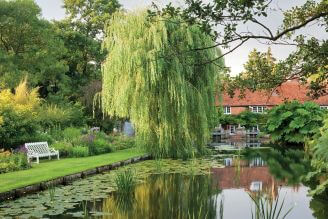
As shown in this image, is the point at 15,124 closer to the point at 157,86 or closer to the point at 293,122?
the point at 157,86

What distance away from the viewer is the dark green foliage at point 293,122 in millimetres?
34625

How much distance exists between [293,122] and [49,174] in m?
23.7

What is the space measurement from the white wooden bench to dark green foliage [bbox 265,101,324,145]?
19.6m

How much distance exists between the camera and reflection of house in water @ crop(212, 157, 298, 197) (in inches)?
584

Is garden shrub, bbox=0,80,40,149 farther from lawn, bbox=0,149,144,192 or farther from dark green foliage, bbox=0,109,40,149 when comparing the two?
lawn, bbox=0,149,144,192

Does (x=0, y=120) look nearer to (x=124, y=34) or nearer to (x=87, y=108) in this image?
(x=124, y=34)

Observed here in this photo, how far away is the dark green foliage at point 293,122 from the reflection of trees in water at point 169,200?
2027cm

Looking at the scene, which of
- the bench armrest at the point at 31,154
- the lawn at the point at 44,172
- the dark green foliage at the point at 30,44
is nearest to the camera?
the lawn at the point at 44,172

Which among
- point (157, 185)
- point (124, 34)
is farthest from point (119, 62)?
point (157, 185)

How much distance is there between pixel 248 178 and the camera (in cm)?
1705

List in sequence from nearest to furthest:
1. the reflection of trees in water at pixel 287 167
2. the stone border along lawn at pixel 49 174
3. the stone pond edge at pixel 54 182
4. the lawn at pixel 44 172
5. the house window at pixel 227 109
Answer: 1. the stone pond edge at pixel 54 182
2. the stone border along lawn at pixel 49 174
3. the lawn at pixel 44 172
4. the reflection of trees in water at pixel 287 167
5. the house window at pixel 227 109

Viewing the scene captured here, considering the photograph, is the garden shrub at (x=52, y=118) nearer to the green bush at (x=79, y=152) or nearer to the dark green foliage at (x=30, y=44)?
the green bush at (x=79, y=152)

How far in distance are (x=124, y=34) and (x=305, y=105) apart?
18.9 meters

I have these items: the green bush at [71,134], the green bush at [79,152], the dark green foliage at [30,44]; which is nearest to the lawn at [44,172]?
the green bush at [79,152]
